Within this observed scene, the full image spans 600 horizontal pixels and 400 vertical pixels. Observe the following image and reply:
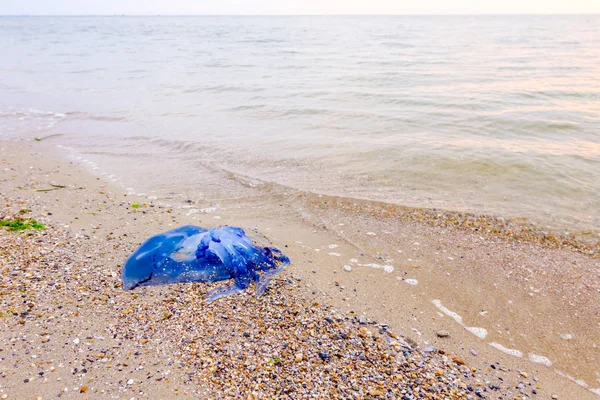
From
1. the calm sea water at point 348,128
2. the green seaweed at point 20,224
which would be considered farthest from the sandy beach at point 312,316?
the calm sea water at point 348,128

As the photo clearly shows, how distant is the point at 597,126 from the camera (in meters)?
9.82

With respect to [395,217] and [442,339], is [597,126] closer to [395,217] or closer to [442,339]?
[395,217]

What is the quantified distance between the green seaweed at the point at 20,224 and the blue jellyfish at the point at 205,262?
4.53 feet

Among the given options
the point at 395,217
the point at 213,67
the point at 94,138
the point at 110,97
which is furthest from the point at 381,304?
the point at 213,67

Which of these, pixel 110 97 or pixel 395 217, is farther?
pixel 110 97

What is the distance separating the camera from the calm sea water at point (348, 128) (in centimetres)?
650

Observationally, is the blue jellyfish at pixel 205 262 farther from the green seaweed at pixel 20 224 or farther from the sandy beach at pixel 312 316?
the green seaweed at pixel 20 224

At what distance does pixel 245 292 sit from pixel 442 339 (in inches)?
63.6

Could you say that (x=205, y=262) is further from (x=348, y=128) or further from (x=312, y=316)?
(x=348, y=128)

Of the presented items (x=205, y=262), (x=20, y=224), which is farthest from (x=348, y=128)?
(x=20, y=224)

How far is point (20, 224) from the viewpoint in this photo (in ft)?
14.1

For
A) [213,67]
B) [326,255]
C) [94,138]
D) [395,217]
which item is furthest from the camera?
[213,67]

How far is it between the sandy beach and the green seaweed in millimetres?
109

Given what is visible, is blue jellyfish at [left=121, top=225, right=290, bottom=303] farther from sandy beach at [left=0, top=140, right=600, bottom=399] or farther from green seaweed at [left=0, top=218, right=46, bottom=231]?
green seaweed at [left=0, top=218, right=46, bottom=231]
